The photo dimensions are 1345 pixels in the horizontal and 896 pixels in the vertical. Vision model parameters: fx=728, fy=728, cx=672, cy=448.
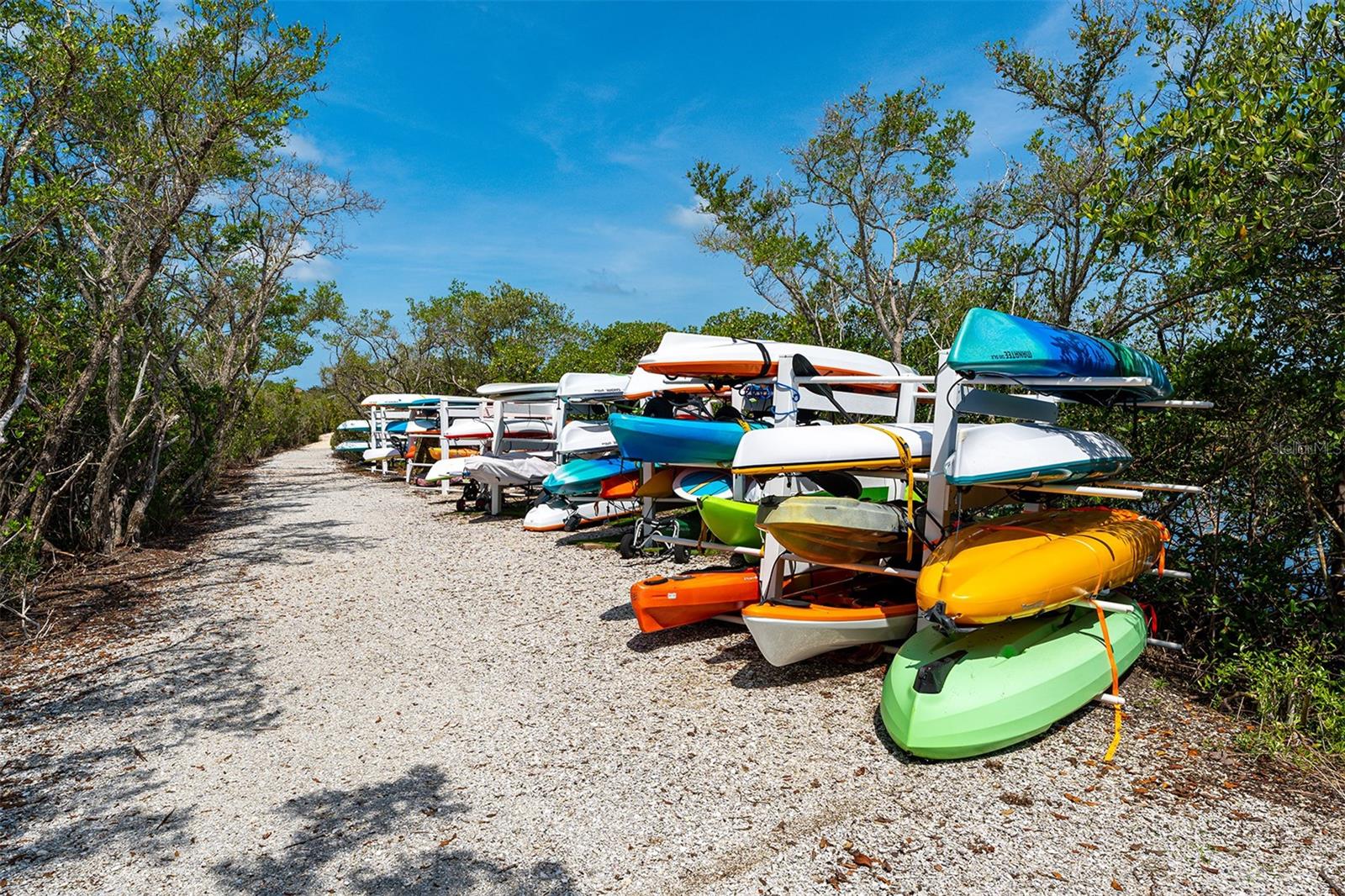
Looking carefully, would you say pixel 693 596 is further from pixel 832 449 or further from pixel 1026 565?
pixel 1026 565

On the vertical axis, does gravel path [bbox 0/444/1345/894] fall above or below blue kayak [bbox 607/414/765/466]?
below

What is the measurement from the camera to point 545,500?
1227 centimetres

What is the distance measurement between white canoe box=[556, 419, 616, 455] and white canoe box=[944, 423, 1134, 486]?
23.3ft

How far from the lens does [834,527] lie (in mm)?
4883

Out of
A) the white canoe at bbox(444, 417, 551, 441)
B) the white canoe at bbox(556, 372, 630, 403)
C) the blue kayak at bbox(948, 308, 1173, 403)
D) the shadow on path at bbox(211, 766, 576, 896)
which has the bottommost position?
the shadow on path at bbox(211, 766, 576, 896)

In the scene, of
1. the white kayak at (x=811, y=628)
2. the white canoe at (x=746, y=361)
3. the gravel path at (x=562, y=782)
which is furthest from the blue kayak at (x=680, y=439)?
the white kayak at (x=811, y=628)

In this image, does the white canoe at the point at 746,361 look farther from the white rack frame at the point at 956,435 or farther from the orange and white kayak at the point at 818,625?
the orange and white kayak at the point at 818,625

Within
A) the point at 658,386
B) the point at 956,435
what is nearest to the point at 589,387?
the point at 658,386

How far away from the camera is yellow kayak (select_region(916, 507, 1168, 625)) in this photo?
12.9 ft

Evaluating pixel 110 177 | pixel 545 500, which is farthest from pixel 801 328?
pixel 110 177

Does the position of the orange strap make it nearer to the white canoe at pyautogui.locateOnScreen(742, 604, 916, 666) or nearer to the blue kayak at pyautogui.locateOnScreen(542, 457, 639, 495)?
the white canoe at pyautogui.locateOnScreen(742, 604, 916, 666)

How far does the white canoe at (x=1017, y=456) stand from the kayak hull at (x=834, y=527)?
0.64m

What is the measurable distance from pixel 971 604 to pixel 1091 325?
17.6ft

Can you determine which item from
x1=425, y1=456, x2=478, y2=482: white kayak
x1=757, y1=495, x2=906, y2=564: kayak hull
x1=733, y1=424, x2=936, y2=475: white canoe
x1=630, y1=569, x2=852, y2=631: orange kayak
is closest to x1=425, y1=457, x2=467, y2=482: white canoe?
x1=425, y1=456, x2=478, y2=482: white kayak
